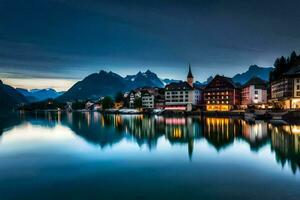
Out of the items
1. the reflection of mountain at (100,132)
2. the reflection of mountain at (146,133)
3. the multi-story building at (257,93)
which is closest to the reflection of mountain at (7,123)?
the reflection of mountain at (100,132)

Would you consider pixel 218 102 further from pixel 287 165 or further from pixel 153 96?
pixel 287 165

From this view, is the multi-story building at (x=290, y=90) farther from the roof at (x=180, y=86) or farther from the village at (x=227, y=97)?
the roof at (x=180, y=86)

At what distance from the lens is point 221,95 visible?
314ft

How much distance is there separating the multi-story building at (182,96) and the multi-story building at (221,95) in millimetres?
7748

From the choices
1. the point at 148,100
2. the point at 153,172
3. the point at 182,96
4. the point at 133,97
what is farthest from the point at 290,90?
the point at 133,97

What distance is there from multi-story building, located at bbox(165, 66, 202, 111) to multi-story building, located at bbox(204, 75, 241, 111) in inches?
305

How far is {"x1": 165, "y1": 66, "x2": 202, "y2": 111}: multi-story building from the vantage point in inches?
4139

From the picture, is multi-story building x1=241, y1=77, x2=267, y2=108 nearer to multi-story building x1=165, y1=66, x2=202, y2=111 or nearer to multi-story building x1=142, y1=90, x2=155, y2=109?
multi-story building x1=165, y1=66, x2=202, y2=111

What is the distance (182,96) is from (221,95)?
16.1 m

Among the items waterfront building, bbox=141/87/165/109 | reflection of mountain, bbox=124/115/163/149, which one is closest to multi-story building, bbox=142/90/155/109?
waterfront building, bbox=141/87/165/109

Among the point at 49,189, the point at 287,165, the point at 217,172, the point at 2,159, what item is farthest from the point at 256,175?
the point at 2,159

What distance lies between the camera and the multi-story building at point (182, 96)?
105 m

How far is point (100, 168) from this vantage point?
17.9 meters

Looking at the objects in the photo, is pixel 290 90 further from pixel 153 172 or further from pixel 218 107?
pixel 153 172
